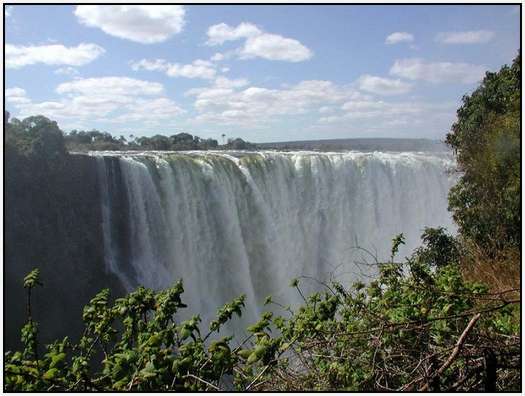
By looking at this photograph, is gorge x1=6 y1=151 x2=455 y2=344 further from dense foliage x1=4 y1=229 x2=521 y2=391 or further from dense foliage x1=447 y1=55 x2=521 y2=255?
dense foliage x1=4 y1=229 x2=521 y2=391

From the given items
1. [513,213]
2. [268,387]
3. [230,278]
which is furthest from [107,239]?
[268,387]

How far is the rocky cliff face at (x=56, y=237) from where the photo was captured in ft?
42.7

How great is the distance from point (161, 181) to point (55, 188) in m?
3.01

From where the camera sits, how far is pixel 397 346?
9.14ft

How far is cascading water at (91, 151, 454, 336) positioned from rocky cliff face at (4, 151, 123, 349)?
55 centimetres

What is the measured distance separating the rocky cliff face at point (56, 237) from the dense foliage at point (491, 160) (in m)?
9.28

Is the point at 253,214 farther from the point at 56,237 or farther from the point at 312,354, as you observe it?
the point at 312,354

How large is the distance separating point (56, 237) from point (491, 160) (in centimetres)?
1132

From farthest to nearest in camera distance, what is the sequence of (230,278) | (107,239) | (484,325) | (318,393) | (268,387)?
1. (230,278)
2. (107,239)
3. (484,325)
4. (268,387)
5. (318,393)

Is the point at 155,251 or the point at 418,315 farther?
the point at 155,251

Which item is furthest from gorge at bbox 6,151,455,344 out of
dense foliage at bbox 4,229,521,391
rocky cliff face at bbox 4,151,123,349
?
dense foliage at bbox 4,229,521,391

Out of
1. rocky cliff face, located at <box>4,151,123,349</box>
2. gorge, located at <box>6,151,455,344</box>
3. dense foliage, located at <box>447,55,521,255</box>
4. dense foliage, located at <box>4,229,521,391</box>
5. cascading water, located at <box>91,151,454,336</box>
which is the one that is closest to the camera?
dense foliage, located at <box>4,229,521,391</box>

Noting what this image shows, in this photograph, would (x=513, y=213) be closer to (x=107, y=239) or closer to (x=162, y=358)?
(x=162, y=358)

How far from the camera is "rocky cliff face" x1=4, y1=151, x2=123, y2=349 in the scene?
1300 cm
